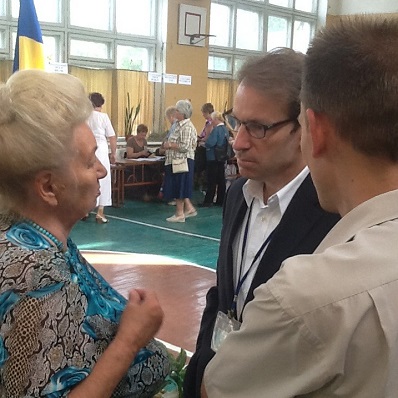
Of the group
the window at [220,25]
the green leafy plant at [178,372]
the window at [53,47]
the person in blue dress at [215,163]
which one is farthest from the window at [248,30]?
the green leafy plant at [178,372]

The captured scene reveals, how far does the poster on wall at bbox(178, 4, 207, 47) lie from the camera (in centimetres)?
1118

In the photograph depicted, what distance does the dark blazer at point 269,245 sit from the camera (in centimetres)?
153

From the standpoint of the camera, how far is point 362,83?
2.67 ft

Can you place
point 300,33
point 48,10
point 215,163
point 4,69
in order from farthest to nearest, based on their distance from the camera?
point 300,33, point 48,10, point 215,163, point 4,69

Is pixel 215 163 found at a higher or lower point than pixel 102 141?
lower

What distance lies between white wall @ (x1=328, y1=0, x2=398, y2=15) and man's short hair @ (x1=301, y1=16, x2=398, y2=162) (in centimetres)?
1458

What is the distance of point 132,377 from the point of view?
1.32m

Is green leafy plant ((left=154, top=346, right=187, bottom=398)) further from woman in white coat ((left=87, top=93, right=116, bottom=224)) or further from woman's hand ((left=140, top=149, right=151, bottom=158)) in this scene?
woman's hand ((left=140, top=149, right=151, bottom=158))

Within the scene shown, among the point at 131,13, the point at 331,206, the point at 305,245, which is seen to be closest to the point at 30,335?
the point at 331,206

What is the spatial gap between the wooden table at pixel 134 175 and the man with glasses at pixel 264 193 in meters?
7.29

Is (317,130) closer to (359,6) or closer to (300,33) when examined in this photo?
(300,33)

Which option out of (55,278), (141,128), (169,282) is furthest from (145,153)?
(55,278)

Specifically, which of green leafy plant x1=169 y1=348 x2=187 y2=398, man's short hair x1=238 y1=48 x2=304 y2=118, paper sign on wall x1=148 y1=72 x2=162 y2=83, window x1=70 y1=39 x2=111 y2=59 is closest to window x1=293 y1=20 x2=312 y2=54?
paper sign on wall x1=148 y1=72 x2=162 y2=83

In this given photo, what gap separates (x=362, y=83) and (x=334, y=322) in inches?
13.6
